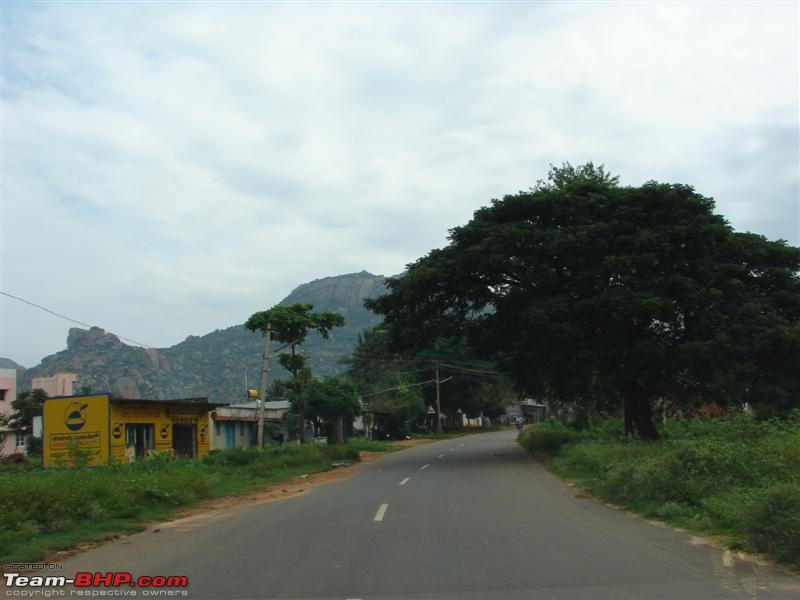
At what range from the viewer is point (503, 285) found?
32812mm

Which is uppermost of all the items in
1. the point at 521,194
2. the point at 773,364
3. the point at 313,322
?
the point at 521,194

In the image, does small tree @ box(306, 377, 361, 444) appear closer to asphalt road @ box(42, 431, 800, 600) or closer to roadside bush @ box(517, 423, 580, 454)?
roadside bush @ box(517, 423, 580, 454)

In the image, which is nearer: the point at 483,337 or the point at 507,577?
the point at 507,577

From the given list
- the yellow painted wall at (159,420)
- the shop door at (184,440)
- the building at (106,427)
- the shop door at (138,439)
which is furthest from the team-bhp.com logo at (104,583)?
the shop door at (184,440)

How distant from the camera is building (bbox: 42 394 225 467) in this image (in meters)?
32.7

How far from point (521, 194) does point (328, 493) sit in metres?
16.7

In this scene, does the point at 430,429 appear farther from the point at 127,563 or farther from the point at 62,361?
the point at 127,563

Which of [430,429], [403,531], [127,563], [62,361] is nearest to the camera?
[127,563]

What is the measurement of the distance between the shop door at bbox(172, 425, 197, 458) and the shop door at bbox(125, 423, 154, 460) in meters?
2.13

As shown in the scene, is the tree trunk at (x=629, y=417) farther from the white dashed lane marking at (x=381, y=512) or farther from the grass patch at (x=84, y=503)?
the white dashed lane marking at (x=381, y=512)

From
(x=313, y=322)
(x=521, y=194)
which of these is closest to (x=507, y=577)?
(x=521, y=194)

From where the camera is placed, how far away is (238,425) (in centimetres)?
5147
